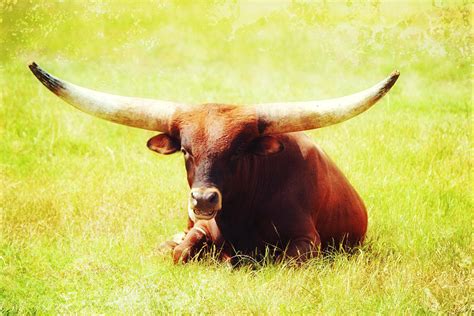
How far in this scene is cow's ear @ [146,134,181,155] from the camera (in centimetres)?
545

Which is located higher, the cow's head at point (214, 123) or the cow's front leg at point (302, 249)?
the cow's head at point (214, 123)

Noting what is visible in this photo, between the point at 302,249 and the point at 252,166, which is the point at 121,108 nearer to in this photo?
the point at 252,166

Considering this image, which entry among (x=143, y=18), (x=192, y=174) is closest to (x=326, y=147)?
(x=143, y=18)

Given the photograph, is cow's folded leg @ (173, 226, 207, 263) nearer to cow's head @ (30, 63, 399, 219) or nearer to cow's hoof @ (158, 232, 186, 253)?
cow's hoof @ (158, 232, 186, 253)

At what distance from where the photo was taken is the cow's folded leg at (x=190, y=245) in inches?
Answer: 223

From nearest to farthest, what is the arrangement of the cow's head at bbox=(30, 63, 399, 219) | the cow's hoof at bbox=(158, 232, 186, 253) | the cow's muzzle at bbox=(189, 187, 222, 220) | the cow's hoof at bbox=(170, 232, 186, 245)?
the cow's muzzle at bbox=(189, 187, 222, 220) < the cow's head at bbox=(30, 63, 399, 219) < the cow's hoof at bbox=(158, 232, 186, 253) < the cow's hoof at bbox=(170, 232, 186, 245)

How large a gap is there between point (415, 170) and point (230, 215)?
308 centimetres

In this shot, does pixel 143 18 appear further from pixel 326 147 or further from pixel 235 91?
pixel 326 147

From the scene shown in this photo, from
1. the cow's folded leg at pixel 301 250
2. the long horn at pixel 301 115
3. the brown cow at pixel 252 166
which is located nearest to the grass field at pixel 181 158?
the cow's folded leg at pixel 301 250

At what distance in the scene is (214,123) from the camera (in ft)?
17.0

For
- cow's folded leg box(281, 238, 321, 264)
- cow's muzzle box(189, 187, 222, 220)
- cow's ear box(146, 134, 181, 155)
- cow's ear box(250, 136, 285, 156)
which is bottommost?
cow's folded leg box(281, 238, 321, 264)

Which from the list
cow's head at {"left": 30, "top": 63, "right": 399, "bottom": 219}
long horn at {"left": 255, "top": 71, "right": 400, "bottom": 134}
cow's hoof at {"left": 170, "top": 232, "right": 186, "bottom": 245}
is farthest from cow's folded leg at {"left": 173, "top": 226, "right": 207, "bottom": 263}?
long horn at {"left": 255, "top": 71, "right": 400, "bottom": 134}

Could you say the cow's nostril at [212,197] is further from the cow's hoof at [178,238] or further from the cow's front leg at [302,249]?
the cow's hoof at [178,238]

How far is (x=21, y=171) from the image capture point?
8.24m
